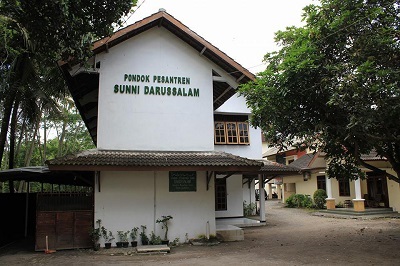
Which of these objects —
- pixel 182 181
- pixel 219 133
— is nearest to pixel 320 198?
pixel 219 133

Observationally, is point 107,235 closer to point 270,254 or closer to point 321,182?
point 270,254

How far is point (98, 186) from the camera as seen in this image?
35.4 ft

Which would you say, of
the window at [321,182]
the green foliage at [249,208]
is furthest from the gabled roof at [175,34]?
the window at [321,182]

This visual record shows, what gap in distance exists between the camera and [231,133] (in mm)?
18938

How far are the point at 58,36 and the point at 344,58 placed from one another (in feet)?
24.4

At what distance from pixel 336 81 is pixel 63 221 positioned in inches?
348

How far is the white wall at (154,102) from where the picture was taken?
454 inches

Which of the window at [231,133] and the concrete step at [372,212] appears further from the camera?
the concrete step at [372,212]

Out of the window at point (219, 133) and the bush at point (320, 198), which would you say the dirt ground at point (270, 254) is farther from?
the bush at point (320, 198)

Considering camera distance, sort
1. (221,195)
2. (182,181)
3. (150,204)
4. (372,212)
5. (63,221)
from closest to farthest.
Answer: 1. (63,221)
2. (150,204)
3. (182,181)
4. (221,195)
5. (372,212)

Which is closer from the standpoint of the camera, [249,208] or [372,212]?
[249,208]

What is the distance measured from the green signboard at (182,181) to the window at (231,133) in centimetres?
693


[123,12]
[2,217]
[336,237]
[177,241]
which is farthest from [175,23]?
[336,237]

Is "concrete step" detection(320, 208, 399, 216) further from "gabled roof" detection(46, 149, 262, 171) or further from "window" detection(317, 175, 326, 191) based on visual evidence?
"gabled roof" detection(46, 149, 262, 171)
